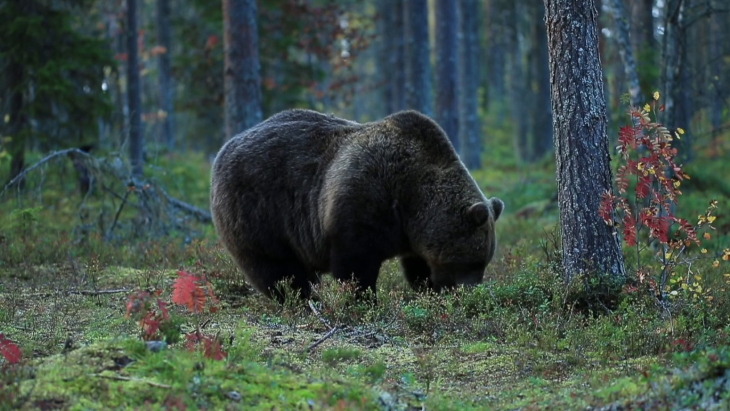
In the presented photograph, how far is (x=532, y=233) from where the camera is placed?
14.5 meters

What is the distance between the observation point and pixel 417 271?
955 centimetres

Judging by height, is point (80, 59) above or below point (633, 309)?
above

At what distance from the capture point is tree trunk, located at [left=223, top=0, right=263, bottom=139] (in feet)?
48.9

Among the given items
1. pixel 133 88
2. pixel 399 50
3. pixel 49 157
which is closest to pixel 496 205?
pixel 49 157

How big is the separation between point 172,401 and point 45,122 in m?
12.7

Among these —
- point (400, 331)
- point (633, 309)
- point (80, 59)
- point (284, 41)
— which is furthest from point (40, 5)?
point (633, 309)

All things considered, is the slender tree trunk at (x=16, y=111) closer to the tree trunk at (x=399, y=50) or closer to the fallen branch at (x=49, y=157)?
the fallen branch at (x=49, y=157)

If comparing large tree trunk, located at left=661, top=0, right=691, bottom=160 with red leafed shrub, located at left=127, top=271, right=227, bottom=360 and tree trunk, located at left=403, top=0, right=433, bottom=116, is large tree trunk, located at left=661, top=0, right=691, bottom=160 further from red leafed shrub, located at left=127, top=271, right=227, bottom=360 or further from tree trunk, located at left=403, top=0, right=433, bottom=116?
red leafed shrub, located at left=127, top=271, right=227, bottom=360

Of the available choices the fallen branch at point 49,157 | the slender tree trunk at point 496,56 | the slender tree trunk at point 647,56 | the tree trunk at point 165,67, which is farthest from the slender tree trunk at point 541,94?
the fallen branch at point 49,157

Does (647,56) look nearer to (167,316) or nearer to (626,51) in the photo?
(626,51)

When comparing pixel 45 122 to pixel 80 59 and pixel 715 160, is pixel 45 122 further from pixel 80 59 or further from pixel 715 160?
pixel 715 160

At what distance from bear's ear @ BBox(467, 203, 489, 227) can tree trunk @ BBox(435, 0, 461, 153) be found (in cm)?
1352

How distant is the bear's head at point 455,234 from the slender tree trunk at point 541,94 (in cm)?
2311

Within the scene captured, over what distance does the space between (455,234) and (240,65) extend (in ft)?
24.5
